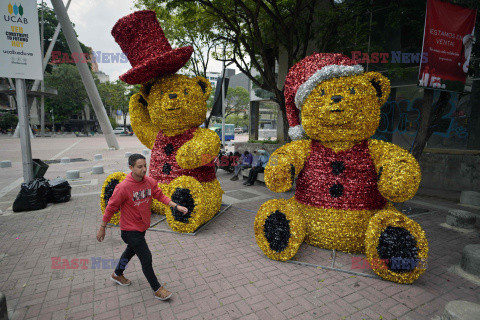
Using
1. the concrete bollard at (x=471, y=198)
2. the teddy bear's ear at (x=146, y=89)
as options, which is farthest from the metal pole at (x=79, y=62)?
the concrete bollard at (x=471, y=198)

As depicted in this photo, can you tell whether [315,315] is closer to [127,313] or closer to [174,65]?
[127,313]

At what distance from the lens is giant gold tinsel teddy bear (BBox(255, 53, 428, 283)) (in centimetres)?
315

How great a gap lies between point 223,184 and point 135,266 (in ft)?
17.6

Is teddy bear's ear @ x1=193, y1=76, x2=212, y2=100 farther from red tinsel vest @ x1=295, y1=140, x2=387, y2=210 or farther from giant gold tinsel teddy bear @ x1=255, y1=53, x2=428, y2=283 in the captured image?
red tinsel vest @ x1=295, y1=140, x2=387, y2=210

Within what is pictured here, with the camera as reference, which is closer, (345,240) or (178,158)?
(345,240)

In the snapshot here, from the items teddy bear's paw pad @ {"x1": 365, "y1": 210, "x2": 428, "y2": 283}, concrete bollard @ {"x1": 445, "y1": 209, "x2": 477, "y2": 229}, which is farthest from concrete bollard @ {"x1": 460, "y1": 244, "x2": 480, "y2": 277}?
concrete bollard @ {"x1": 445, "y1": 209, "x2": 477, "y2": 229}

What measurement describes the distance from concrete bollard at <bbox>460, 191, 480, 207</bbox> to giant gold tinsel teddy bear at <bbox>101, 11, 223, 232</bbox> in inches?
252

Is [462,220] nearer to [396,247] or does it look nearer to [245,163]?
[396,247]

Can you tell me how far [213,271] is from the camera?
345 cm

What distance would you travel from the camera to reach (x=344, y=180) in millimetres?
3482

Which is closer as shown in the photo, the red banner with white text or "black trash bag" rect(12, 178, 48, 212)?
the red banner with white text

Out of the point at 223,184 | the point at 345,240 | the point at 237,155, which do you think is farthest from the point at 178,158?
the point at 237,155

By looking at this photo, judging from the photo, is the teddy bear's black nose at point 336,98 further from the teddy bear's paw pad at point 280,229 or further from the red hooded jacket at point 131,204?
the red hooded jacket at point 131,204

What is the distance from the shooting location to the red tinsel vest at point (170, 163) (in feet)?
15.9
